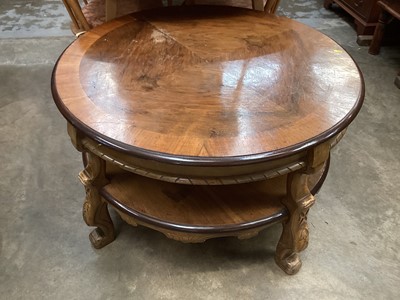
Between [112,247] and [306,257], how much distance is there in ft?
2.13

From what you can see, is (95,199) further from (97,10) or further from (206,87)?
(97,10)

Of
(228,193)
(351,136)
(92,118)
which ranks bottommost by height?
(351,136)

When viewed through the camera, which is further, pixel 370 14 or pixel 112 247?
pixel 370 14

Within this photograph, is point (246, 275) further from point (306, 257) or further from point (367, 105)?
point (367, 105)

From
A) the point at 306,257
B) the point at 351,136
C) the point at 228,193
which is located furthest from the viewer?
the point at 351,136

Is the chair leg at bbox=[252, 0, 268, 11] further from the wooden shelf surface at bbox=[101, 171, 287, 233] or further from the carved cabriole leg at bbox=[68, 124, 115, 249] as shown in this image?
the carved cabriole leg at bbox=[68, 124, 115, 249]

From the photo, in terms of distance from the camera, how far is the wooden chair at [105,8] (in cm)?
154

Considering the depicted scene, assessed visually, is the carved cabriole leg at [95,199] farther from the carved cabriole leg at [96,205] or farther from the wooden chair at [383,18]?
the wooden chair at [383,18]

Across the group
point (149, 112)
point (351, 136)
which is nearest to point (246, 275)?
point (149, 112)

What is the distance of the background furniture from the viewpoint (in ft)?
8.35

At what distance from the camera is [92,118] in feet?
3.27

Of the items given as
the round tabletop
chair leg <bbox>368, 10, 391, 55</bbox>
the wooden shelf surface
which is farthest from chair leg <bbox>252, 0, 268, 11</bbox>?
chair leg <bbox>368, 10, 391, 55</bbox>

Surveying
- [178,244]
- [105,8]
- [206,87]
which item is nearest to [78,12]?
[105,8]

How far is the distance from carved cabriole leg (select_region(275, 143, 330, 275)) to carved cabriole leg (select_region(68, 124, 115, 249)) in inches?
20.8
